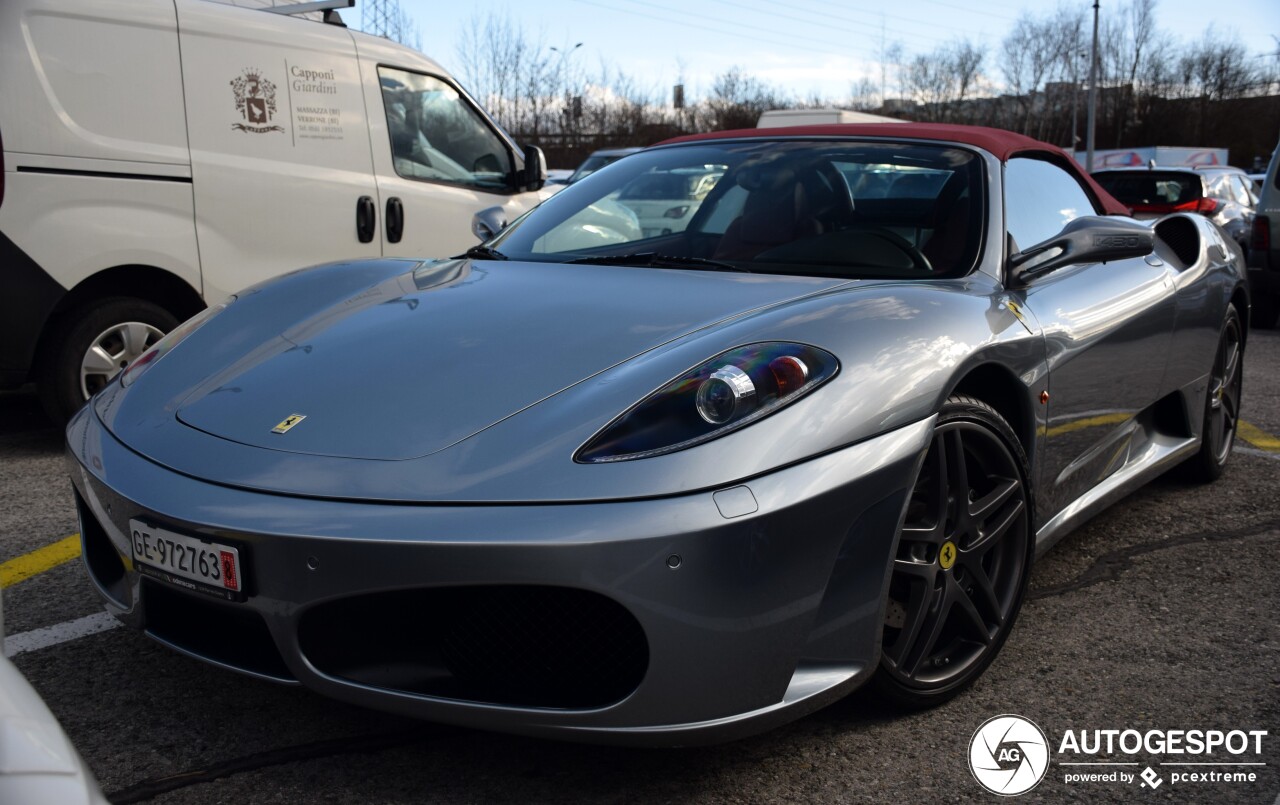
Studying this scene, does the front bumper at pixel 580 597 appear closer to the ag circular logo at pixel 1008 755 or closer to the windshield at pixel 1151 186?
the ag circular logo at pixel 1008 755

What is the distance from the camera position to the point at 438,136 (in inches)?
244

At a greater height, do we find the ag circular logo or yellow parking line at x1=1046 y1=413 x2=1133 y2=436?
yellow parking line at x1=1046 y1=413 x2=1133 y2=436

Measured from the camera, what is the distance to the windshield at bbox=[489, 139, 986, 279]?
2.87 metres

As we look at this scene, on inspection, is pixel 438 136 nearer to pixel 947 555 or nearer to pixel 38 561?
pixel 38 561

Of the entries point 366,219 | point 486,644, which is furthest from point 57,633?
point 366,219

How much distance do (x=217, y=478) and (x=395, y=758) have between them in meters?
0.60

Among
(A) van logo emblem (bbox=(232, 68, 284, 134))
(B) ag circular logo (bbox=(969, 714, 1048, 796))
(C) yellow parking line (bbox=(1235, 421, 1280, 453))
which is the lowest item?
(C) yellow parking line (bbox=(1235, 421, 1280, 453))

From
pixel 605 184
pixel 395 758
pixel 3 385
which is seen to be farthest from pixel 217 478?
pixel 3 385

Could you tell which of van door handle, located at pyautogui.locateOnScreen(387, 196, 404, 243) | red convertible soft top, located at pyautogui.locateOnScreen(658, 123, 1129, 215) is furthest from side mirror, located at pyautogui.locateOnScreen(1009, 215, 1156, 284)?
van door handle, located at pyautogui.locateOnScreen(387, 196, 404, 243)

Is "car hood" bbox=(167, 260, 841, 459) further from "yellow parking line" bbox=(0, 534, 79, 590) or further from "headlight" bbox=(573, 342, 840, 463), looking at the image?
"yellow parking line" bbox=(0, 534, 79, 590)

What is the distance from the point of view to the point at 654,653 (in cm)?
183

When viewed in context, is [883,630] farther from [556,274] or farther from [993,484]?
[556,274]

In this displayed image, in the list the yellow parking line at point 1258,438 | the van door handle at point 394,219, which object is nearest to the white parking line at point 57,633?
the van door handle at point 394,219

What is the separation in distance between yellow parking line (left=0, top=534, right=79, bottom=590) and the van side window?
3021 millimetres
